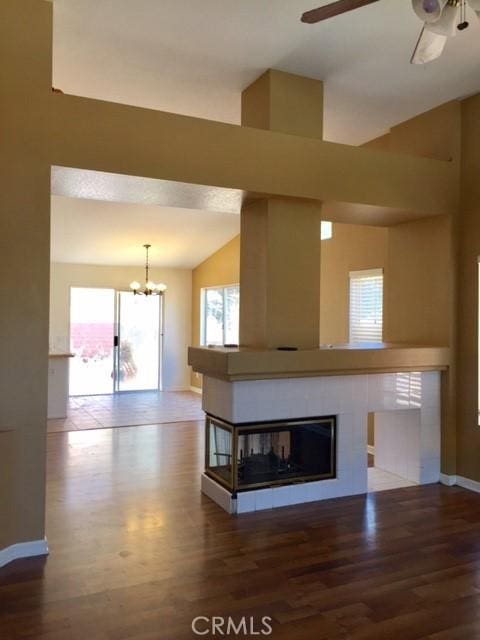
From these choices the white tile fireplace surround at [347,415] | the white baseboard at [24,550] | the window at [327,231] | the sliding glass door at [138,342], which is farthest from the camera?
the sliding glass door at [138,342]

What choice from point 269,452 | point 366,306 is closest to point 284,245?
point 269,452

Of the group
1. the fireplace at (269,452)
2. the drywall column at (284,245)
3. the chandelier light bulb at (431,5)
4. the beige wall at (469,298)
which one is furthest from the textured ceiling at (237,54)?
the fireplace at (269,452)

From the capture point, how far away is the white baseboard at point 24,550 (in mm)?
3096

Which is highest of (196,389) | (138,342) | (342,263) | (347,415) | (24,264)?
(342,263)

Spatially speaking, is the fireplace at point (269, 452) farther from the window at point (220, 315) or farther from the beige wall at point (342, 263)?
the window at point (220, 315)

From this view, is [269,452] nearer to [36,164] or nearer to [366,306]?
[366,306]

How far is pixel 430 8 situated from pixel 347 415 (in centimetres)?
311

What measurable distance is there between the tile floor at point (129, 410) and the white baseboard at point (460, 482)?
369cm

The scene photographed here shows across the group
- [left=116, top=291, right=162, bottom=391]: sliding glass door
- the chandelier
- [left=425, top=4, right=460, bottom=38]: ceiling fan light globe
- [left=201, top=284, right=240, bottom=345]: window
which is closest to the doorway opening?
[left=116, top=291, right=162, bottom=391]: sliding glass door

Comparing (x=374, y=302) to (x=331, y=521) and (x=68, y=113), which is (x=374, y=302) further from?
(x=68, y=113)

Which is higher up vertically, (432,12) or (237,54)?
(237,54)

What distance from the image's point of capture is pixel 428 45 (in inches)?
95.4

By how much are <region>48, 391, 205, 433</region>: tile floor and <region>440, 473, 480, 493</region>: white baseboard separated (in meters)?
3.69

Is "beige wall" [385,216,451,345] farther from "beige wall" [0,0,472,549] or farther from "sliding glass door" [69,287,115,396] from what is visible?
"sliding glass door" [69,287,115,396]
